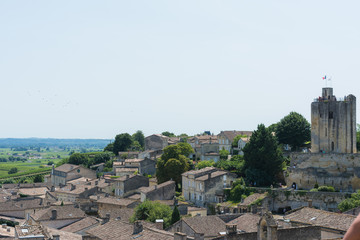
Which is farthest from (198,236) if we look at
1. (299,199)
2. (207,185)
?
(207,185)

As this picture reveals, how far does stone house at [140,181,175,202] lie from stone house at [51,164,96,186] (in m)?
35.1

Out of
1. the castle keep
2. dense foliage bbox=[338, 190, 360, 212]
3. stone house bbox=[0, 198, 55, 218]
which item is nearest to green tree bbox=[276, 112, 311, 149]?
the castle keep

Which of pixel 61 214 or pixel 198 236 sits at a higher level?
pixel 198 236

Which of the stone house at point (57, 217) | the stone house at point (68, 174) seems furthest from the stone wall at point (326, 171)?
the stone house at point (68, 174)

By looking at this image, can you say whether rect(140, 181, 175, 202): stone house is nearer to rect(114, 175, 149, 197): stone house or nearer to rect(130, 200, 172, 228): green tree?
rect(114, 175, 149, 197): stone house

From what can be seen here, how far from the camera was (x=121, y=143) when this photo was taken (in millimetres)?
112750

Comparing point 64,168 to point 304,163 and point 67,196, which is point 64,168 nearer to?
point 67,196

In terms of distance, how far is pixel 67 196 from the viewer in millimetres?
76062

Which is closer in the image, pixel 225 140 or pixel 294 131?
pixel 294 131

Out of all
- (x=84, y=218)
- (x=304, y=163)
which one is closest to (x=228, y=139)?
(x=304, y=163)

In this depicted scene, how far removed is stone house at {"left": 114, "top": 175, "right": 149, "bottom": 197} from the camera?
70.9 m

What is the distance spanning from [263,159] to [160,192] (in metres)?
14.1

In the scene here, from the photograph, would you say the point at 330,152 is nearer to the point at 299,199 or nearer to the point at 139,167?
the point at 299,199

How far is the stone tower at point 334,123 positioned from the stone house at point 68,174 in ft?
170
